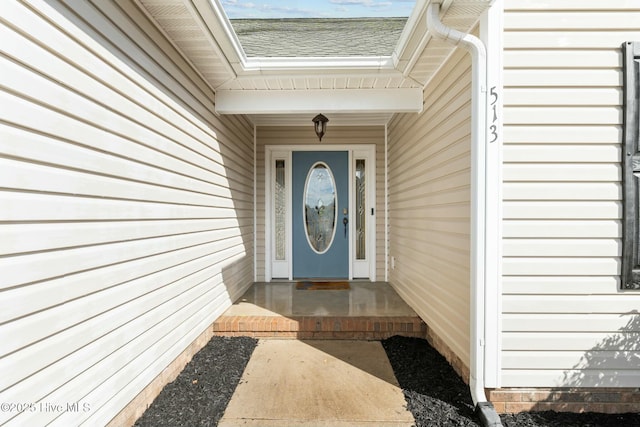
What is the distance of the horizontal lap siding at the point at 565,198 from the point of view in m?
2.00

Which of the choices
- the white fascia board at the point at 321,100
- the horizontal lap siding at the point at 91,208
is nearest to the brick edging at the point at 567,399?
the horizontal lap siding at the point at 91,208

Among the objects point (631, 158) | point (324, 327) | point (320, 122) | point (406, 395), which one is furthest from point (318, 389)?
point (320, 122)

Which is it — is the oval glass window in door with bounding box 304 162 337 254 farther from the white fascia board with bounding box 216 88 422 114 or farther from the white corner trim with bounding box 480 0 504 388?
the white corner trim with bounding box 480 0 504 388

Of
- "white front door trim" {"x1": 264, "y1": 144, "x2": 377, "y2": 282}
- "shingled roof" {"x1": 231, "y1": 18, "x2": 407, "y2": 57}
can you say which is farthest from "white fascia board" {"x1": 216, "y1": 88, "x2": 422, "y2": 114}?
"white front door trim" {"x1": 264, "y1": 144, "x2": 377, "y2": 282}

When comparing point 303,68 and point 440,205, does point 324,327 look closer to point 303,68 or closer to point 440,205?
point 440,205

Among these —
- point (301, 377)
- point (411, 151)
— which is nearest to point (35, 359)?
point (301, 377)

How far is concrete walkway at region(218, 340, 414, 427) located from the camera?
2.02 m

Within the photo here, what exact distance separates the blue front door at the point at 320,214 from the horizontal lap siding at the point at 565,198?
120 inches

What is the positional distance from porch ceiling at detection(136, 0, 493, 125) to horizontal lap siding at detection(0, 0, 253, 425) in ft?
0.60

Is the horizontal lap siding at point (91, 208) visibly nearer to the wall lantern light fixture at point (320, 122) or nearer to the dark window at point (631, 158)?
the wall lantern light fixture at point (320, 122)

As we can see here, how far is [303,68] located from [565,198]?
2.06m

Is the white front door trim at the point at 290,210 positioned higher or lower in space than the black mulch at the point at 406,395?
higher

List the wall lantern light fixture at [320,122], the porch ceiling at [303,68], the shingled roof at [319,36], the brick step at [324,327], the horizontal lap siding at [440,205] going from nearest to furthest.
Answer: the porch ceiling at [303,68] → the horizontal lap siding at [440,205] → the shingled roof at [319,36] → the brick step at [324,327] → the wall lantern light fixture at [320,122]

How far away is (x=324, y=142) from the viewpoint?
193 inches
